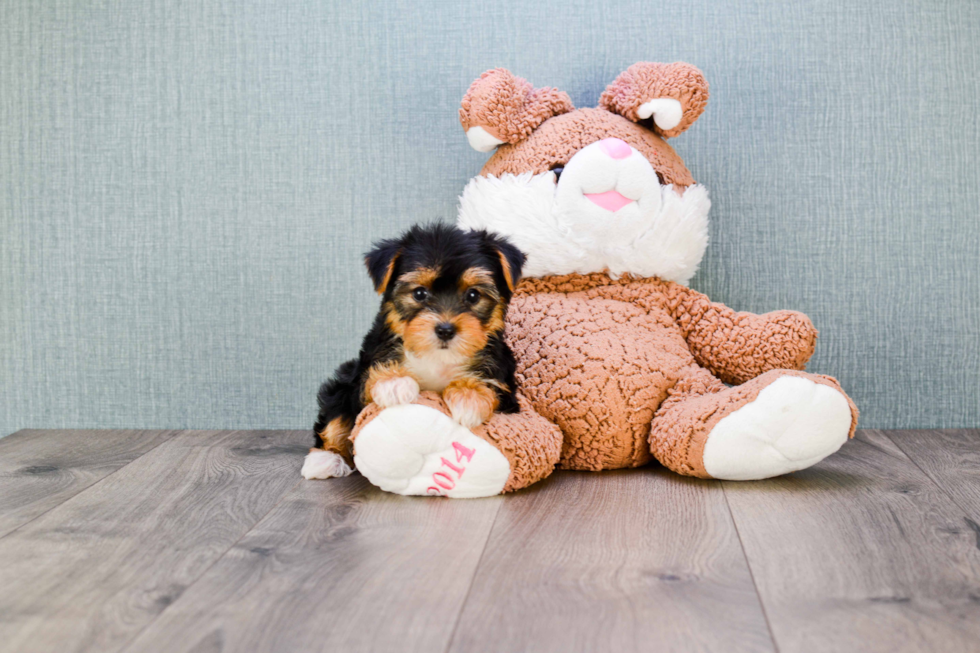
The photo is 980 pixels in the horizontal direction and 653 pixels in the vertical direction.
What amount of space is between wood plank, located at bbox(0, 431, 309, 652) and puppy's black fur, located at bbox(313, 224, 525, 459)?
405mm

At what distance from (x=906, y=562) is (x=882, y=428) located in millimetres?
1279

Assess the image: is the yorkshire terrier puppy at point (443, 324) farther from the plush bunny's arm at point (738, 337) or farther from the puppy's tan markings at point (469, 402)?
the plush bunny's arm at point (738, 337)

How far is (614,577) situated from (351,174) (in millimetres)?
1695

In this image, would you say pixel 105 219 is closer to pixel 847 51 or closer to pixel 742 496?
pixel 742 496

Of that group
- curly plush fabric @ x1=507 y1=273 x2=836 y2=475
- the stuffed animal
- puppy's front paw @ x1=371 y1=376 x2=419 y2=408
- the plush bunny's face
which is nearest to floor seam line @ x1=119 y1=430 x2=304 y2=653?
the stuffed animal

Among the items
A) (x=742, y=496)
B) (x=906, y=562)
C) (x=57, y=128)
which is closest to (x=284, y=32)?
(x=57, y=128)

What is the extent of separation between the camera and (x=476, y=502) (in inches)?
68.7

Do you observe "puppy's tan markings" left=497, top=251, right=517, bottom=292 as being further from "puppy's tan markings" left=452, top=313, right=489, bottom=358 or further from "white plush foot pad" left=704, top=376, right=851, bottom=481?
"white plush foot pad" left=704, top=376, right=851, bottom=481

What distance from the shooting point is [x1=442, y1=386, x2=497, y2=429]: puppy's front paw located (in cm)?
171

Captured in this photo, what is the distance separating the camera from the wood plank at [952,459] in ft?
5.83

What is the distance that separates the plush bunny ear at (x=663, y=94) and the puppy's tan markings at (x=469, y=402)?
959 mm

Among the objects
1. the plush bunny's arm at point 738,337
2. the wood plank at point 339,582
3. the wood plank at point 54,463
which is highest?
the plush bunny's arm at point 738,337

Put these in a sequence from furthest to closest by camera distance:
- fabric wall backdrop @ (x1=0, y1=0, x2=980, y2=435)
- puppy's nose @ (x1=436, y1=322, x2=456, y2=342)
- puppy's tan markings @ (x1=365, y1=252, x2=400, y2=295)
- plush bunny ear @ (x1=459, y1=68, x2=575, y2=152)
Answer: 1. fabric wall backdrop @ (x1=0, y1=0, x2=980, y2=435)
2. plush bunny ear @ (x1=459, y1=68, x2=575, y2=152)
3. puppy's tan markings @ (x1=365, y1=252, x2=400, y2=295)
4. puppy's nose @ (x1=436, y1=322, x2=456, y2=342)

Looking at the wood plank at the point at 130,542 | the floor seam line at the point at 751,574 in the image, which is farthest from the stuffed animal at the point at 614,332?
the wood plank at the point at 130,542
